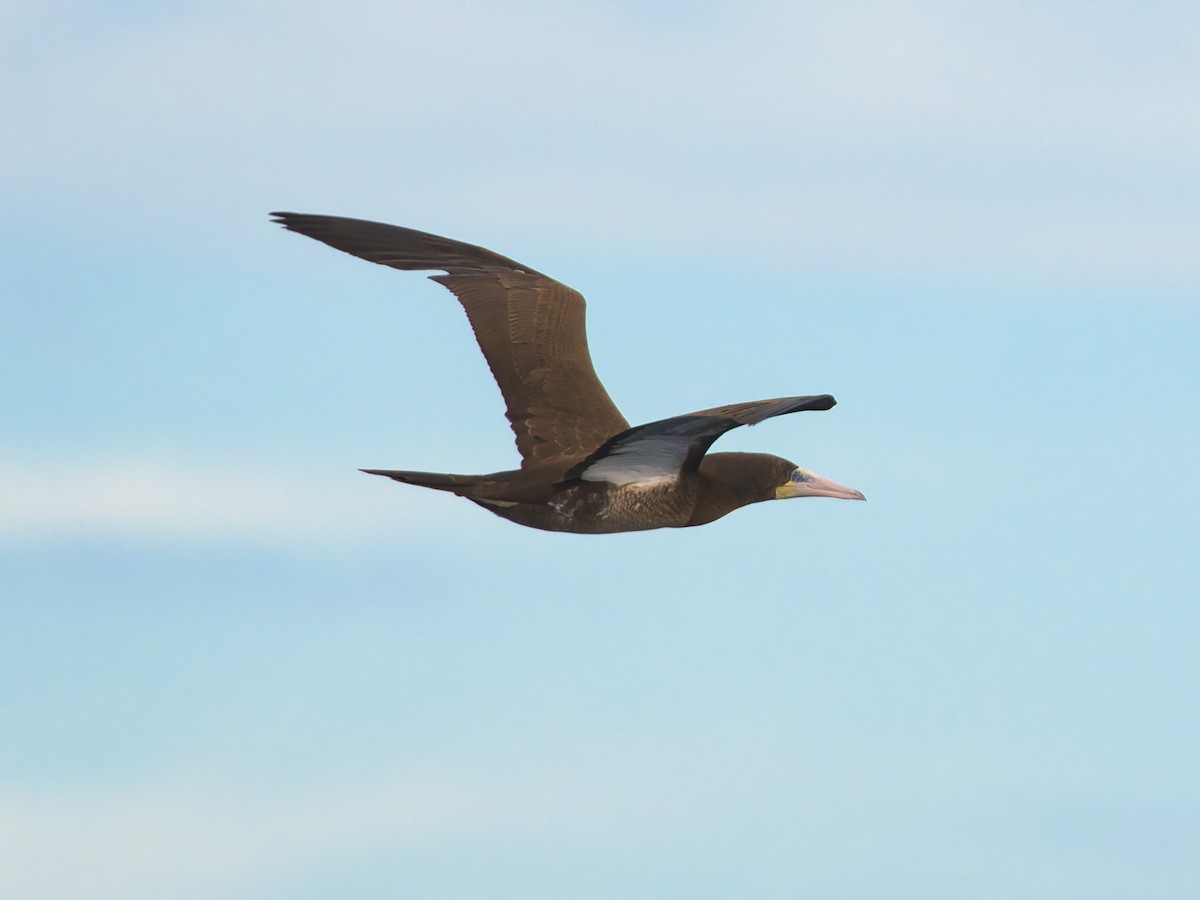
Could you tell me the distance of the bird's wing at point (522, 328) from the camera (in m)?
13.3

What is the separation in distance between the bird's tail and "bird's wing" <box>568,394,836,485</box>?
0.76 meters

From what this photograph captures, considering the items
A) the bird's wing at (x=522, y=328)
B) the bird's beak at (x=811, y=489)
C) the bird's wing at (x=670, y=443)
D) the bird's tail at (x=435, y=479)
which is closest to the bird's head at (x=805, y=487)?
the bird's beak at (x=811, y=489)

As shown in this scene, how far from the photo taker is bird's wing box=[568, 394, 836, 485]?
10258mm

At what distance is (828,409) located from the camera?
34.9ft

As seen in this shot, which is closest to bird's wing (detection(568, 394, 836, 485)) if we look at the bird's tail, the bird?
the bird

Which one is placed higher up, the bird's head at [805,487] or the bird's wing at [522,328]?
the bird's wing at [522,328]

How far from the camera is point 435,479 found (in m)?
12.4

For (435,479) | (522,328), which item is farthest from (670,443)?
(522,328)

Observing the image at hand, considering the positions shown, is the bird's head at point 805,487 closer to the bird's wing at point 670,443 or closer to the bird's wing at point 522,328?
the bird's wing at point 670,443

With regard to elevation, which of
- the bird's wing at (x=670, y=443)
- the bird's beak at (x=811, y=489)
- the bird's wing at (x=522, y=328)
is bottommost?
the bird's beak at (x=811, y=489)

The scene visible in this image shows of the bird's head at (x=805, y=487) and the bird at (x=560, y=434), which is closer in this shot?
the bird at (x=560, y=434)

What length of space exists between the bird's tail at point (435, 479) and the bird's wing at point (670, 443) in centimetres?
76

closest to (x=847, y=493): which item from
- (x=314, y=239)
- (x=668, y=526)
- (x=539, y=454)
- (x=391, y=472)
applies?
(x=668, y=526)

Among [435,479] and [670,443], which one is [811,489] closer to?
[670,443]
